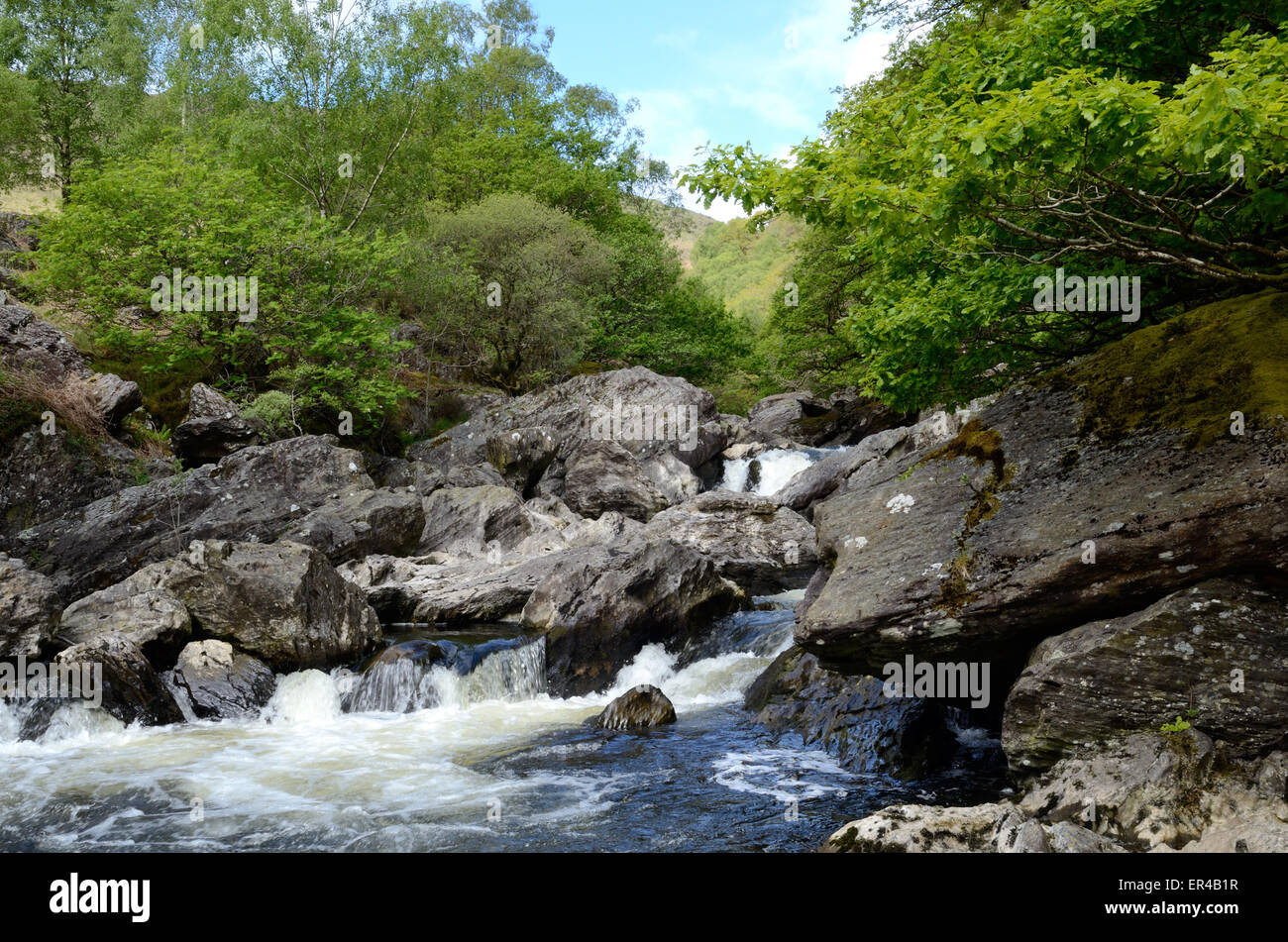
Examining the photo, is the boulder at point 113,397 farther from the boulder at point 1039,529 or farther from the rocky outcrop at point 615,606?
the boulder at point 1039,529

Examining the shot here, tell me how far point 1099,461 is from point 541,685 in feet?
33.8

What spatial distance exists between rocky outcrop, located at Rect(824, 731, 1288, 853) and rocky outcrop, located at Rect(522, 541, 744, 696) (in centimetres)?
903

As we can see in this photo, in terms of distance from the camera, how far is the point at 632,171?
2021 inches

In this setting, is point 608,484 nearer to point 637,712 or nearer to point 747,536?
point 747,536

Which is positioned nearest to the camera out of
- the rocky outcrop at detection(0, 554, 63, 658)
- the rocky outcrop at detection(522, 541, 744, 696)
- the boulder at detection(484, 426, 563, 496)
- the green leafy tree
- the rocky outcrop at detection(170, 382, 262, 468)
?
the rocky outcrop at detection(0, 554, 63, 658)

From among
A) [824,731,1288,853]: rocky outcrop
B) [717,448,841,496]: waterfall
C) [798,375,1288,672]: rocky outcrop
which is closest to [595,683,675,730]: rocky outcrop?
[798,375,1288,672]: rocky outcrop

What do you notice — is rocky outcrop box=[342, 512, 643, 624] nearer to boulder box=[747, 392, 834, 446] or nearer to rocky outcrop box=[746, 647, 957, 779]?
rocky outcrop box=[746, 647, 957, 779]

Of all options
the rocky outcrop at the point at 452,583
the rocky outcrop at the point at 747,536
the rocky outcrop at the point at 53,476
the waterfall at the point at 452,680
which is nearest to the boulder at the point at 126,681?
the waterfall at the point at 452,680

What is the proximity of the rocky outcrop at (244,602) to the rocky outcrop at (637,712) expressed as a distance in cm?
566

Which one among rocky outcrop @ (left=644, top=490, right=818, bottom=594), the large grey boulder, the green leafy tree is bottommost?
the large grey boulder

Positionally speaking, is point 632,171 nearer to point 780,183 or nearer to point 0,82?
point 0,82

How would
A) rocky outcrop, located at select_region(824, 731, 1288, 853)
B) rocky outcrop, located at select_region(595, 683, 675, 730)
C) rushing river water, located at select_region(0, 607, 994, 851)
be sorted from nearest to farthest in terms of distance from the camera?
rocky outcrop, located at select_region(824, 731, 1288, 853), rushing river water, located at select_region(0, 607, 994, 851), rocky outcrop, located at select_region(595, 683, 675, 730)

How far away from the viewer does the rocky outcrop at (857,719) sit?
10039mm

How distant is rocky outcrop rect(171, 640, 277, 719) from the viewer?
13.8m
